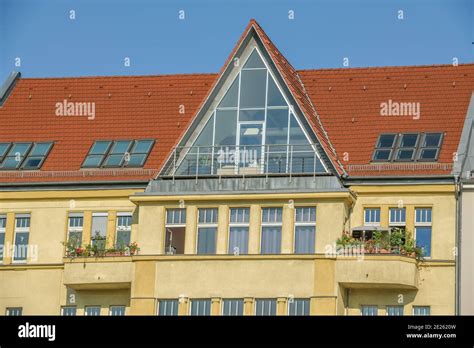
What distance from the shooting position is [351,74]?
2238 inches

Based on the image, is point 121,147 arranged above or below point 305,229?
above

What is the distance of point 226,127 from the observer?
5203 centimetres

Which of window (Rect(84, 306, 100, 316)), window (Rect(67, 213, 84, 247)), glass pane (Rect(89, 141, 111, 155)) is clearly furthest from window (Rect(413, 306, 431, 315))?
glass pane (Rect(89, 141, 111, 155))

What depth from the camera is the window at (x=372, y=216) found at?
51188mm

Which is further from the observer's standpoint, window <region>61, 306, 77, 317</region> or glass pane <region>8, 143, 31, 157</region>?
glass pane <region>8, 143, 31, 157</region>

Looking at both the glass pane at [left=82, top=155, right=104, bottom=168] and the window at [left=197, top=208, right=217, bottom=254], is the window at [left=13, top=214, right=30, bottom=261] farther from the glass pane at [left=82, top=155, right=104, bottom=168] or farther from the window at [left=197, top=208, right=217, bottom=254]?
the window at [left=197, top=208, right=217, bottom=254]

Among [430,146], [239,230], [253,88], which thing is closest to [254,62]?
[253,88]

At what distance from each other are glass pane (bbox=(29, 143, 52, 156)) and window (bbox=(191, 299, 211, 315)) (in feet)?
28.3

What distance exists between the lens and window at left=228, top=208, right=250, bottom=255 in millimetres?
50500

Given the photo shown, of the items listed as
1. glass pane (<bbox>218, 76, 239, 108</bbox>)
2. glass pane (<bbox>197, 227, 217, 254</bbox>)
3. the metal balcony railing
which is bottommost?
glass pane (<bbox>197, 227, 217, 254</bbox>)

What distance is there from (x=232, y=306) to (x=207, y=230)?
2.54 meters

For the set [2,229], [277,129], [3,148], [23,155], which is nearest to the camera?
[277,129]

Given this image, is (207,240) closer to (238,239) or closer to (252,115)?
(238,239)

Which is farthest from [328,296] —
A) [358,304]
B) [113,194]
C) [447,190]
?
[113,194]
